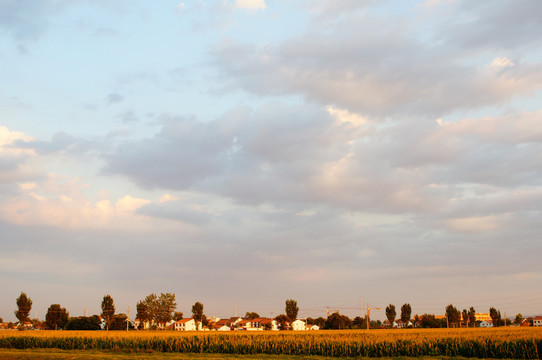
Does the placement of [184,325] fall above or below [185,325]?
below

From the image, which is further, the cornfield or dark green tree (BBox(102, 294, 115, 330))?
dark green tree (BBox(102, 294, 115, 330))

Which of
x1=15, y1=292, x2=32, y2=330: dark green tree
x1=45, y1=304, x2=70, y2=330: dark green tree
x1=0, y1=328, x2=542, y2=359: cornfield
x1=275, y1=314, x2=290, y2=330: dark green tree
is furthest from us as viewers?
x1=275, y1=314, x2=290, y2=330: dark green tree

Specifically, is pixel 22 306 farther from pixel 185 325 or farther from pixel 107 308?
pixel 185 325

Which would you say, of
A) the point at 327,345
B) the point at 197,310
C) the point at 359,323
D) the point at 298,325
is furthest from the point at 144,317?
the point at 327,345

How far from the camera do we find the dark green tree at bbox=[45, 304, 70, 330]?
135 metres

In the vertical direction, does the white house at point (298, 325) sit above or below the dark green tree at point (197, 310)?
below

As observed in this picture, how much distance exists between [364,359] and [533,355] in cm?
1307

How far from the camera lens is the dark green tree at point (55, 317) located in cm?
13538

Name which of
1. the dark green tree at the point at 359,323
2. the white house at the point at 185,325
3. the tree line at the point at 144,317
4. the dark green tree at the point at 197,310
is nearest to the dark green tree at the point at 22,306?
the tree line at the point at 144,317

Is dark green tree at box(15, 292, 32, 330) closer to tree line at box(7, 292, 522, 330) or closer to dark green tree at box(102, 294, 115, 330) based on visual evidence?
tree line at box(7, 292, 522, 330)

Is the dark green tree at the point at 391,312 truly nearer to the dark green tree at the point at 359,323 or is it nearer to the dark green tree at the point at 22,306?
the dark green tree at the point at 359,323

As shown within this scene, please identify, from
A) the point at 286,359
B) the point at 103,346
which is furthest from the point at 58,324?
the point at 286,359

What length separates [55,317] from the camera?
448ft

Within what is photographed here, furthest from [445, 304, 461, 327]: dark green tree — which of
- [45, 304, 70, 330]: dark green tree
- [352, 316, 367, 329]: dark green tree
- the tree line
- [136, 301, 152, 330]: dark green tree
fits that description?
[45, 304, 70, 330]: dark green tree
